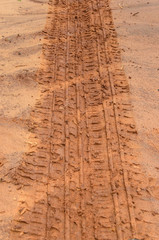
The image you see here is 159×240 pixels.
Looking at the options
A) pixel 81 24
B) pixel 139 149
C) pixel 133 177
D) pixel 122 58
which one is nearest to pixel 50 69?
pixel 122 58

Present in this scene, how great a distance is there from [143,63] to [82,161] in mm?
2590

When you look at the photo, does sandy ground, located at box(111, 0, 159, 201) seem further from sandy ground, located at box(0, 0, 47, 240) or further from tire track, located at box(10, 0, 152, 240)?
sandy ground, located at box(0, 0, 47, 240)

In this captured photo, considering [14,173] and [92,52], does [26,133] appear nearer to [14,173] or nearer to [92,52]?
[14,173]

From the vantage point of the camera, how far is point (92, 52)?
5.89 meters

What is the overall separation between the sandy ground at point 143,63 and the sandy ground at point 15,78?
1.59m

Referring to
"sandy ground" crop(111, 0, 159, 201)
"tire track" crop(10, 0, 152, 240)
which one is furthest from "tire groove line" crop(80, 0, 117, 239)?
"sandy ground" crop(111, 0, 159, 201)

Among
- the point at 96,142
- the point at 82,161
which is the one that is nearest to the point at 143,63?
the point at 96,142

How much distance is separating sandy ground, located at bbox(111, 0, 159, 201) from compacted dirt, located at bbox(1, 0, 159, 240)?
0.45ft

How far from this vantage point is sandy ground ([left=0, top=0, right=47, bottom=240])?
379 cm

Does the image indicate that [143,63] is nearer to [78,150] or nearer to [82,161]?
[78,150]

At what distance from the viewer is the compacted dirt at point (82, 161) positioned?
10.9 ft

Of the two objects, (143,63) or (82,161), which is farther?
(143,63)

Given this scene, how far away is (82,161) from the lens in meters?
3.97

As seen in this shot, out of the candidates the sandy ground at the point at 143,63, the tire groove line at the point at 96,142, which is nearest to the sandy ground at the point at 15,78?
the tire groove line at the point at 96,142
